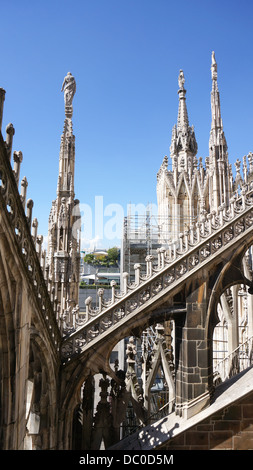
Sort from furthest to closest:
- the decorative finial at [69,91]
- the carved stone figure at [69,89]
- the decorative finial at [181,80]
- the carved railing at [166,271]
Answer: the decorative finial at [181,80] < the carved stone figure at [69,89] < the decorative finial at [69,91] < the carved railing at [166,271]

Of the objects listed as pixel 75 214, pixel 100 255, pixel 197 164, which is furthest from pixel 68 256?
pixel 100 255

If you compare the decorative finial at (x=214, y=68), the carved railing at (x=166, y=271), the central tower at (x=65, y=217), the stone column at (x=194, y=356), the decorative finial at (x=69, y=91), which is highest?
the decorative finial at (x=214, y=68)

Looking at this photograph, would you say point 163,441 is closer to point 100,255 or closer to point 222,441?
point 222,441

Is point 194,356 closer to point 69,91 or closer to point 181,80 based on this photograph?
point 69,91

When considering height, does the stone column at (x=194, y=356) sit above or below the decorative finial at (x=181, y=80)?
below

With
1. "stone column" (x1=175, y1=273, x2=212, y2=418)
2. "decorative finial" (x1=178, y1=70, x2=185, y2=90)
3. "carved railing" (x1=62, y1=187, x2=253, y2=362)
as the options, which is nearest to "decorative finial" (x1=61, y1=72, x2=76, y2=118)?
"carved railing" (x1=62, y1=187, x2=253, y2=362)

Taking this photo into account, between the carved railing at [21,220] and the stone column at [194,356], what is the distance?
10.9ft

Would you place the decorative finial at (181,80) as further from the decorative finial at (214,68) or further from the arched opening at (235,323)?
the arched opening at (235,323)

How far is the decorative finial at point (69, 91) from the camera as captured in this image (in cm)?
1515

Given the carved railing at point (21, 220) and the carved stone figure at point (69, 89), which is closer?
→ the carved railing at point (21, 220)

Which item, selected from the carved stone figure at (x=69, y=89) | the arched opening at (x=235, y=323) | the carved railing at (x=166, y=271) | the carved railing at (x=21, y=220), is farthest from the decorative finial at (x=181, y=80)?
the carved railing at (x=21, y=220)

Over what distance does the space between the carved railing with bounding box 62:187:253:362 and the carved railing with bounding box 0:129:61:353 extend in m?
1.25

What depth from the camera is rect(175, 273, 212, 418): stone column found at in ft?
25.4

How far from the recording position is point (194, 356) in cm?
788
